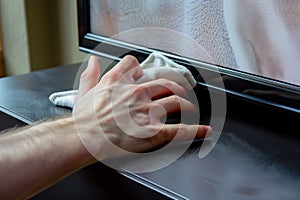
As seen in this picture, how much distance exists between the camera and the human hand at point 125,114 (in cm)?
75

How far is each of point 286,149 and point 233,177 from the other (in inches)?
6.0

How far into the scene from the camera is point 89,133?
748 mm

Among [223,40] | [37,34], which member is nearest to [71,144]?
[223,40]

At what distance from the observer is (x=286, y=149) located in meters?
0.80

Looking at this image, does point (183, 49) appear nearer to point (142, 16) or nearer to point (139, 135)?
point (142, 16)

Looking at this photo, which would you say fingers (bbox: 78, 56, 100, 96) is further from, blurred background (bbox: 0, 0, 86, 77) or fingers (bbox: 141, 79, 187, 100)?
blurred background (bbox: 0, 0, 86, 77)

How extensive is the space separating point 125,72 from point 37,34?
3.03 ft

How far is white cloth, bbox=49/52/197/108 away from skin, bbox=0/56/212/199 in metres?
0.03

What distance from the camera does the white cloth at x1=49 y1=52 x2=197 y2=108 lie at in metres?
0.94

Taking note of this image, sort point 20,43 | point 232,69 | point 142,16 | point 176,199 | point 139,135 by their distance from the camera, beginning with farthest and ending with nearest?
point 20,43 < point 142,16 < point 232,69 < point 139,135 < point 176,199

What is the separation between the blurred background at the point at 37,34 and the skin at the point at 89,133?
758 millimetres

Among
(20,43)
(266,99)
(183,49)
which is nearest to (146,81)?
(183,49)

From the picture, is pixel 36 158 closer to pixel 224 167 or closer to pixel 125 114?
pixel 125 114

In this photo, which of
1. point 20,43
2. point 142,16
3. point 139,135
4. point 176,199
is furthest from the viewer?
point 20,43
